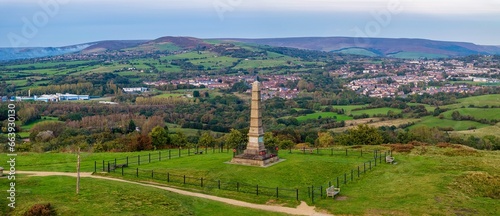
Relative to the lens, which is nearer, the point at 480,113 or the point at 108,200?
the point at 108,200

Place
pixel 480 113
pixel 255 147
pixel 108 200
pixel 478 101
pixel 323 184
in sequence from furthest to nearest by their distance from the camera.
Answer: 1. pixel 478 101
2. pixel 480 113
3. pixel 255 147
4. pixel 323 184
5. pixel 108 200

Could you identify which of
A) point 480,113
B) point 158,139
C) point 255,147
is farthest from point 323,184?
point 480,113

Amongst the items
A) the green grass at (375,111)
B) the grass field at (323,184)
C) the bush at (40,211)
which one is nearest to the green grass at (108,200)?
the grass field at (323,184)

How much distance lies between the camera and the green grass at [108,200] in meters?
24.2

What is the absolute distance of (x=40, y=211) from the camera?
23.0 meters

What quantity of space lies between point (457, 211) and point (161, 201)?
16351 millimetres

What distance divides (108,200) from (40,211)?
12.1 ft

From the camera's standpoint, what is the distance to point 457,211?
2589 cm

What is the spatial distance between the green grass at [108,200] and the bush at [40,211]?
0.40 metres

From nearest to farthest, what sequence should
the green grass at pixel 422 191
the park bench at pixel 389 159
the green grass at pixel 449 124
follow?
the green grass at pixel 422 191 < the park bench at pixel 389 159 < the green grass at pixel 449 124

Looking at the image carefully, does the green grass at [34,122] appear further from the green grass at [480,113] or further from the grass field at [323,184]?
the green grass at [480,113]

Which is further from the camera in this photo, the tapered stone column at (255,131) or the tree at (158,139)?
the tree at (158,139)

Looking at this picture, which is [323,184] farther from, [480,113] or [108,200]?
[480,113]

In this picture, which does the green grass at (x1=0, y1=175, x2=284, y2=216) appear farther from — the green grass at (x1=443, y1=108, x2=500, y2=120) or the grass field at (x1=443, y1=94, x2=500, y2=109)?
the grass field at (x1=443, y1=94, x2=500, y2=109)
